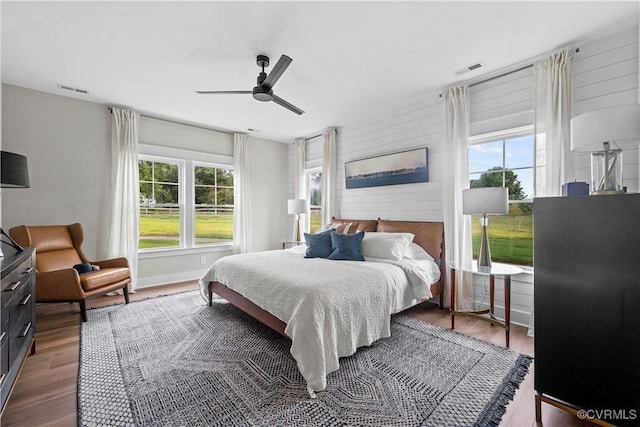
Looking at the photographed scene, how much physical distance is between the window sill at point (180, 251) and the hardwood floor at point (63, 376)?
116cm

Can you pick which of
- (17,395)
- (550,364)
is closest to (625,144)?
(550,364)

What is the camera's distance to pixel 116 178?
402 cm

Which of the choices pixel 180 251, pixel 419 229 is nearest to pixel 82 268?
pixel 180 251

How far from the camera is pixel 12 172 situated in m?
2.20

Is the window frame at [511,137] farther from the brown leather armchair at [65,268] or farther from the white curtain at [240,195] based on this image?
the brown leather armchair at [65,268]

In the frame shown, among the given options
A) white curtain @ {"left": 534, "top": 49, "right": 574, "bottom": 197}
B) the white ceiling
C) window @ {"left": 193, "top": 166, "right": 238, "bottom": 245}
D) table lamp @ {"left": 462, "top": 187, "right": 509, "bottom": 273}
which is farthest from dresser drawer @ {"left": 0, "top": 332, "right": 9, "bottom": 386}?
white curtain @ {"left": 534, "top": 49, "right": 574, "bottom": 197}

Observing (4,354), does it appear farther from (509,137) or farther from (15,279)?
(509,137)

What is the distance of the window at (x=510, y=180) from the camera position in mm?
3027

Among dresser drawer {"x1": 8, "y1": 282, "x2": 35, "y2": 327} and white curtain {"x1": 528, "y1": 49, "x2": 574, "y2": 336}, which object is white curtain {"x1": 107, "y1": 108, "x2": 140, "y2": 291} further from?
white curtain {"x1": 528, "y1": 49, "x2": 574, "y2": 336}

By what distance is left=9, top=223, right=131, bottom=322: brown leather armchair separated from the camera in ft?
9.42

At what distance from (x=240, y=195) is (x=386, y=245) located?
10.6ft

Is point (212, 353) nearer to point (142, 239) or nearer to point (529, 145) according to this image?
point (142, 239)

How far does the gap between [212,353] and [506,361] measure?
7.91 feet

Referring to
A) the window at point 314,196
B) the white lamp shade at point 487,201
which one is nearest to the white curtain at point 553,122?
the white lamp shade at point 487,201
